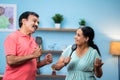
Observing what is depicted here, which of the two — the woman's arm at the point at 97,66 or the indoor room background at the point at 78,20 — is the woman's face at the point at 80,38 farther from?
the indoor room background at the point at 78,20

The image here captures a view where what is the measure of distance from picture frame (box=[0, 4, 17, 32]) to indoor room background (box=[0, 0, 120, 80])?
0.24 feet

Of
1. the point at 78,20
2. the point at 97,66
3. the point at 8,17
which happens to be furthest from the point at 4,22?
the point at 97,66

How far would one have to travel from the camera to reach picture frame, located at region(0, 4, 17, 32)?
170 inches

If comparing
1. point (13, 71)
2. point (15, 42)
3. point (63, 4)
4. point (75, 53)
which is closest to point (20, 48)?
point (15, 42)

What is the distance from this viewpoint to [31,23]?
6.84 ft

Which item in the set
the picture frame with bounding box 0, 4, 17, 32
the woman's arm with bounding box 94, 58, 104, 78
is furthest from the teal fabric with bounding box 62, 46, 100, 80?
the picture frame with bounding box 0, 4, 17, 32

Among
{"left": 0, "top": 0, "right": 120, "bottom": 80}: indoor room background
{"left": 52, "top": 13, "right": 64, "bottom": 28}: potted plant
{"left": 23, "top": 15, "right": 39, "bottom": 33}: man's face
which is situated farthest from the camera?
{"left": 0, "top": 0, "right": 120, "bottom": 80}: indoor room background

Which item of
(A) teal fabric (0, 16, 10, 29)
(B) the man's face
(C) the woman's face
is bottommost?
(C) the woman's face

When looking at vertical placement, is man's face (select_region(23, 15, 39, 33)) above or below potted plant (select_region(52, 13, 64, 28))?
below

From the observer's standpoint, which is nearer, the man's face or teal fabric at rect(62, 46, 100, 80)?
the man's face

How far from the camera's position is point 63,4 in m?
4.32

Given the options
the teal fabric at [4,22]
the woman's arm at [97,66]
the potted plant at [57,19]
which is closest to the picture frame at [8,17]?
the teal fabric at [4,22]

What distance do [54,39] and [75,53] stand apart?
6.50 ft

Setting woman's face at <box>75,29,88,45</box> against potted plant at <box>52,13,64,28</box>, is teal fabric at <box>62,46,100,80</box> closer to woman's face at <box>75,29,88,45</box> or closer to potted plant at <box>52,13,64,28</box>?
woman's face at <box>75,29,88,45</box>
